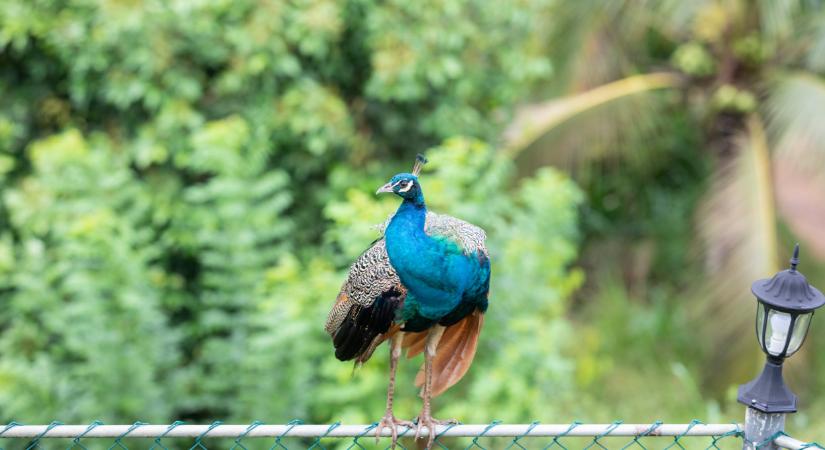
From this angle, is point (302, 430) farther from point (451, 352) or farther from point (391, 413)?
point (451, 352)

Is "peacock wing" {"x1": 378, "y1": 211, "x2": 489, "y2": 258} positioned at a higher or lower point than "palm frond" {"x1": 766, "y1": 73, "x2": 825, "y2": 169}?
lower

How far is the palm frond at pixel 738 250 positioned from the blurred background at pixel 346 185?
2 cm

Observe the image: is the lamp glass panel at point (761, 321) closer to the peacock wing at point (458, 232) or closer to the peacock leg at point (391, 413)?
the peacock wing at point (458, 232)

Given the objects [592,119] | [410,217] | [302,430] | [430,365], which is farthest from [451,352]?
[592,119]

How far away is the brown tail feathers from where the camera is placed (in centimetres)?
297

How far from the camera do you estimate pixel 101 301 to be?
410 cm

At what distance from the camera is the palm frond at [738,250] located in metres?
5.38

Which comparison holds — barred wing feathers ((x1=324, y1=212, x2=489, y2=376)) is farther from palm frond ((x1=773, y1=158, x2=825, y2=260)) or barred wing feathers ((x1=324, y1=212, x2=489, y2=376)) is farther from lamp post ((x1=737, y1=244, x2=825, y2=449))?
palm frond ((x1=773, y1=158, x2=825, y2=260))

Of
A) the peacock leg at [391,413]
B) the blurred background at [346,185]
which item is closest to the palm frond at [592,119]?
the blurred background at [346,185]

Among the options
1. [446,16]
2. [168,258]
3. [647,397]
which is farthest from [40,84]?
[647,397]

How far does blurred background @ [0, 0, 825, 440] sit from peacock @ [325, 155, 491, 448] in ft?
3.70

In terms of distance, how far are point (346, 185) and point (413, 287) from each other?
2.65m

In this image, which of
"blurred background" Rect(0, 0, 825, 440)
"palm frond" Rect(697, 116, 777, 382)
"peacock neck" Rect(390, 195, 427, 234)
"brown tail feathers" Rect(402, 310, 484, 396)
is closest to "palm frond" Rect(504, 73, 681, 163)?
"blurred background" Rect(0, 0, 825, 440)

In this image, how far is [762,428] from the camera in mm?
2258
